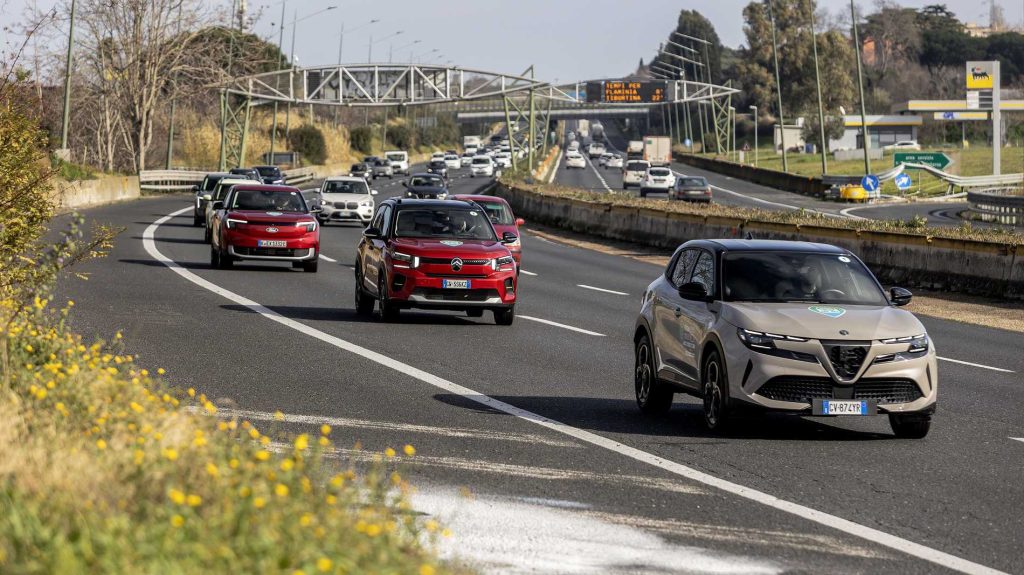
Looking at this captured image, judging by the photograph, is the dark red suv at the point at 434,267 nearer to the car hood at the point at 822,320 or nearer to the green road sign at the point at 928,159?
the car hood at the point at 822,320

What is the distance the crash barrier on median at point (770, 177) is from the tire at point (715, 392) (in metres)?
72.5

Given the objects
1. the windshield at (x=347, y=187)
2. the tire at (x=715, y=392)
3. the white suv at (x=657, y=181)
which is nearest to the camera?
the tire at (x=715, y=392)

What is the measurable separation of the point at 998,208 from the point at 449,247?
137ft

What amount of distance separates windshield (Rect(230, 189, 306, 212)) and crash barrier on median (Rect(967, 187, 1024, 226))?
1299 inches

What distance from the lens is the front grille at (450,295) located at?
19.5 meters

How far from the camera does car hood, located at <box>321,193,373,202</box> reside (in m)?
47.2

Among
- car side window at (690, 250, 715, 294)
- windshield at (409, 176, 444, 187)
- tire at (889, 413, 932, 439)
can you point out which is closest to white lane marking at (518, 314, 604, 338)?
car side window at (690, 250, 715, 294)

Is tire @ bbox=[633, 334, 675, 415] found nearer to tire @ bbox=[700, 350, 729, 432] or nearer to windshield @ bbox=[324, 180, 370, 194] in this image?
tire @ bbox=[700, 350, 729, 432]

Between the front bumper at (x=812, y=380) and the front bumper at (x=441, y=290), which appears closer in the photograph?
the front bumper at (x=812, y=380)

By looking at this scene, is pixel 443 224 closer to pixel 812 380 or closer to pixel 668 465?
pixel 812 380

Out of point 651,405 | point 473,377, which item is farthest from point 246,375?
point 651,405

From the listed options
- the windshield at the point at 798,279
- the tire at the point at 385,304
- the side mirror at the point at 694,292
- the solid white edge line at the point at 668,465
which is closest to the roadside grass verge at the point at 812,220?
the tire at the point at 385,304

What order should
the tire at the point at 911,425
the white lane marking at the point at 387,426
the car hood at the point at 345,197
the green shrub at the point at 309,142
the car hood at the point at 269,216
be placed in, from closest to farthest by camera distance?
1. the white lane marking at the point at 387,426
2. the tire at the point at 911,425
3. the car hood at the point at 269,216
4. the car hood at the point at 345,197
5. the green shrub at the point at 309,142

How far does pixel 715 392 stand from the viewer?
37.5 ft
